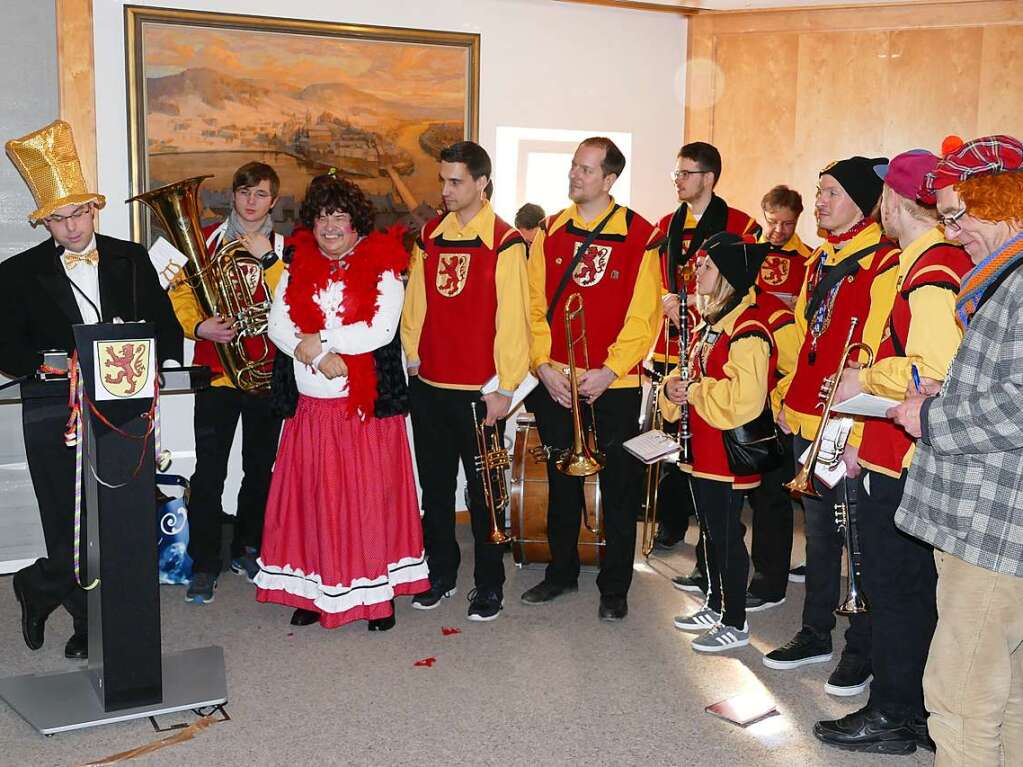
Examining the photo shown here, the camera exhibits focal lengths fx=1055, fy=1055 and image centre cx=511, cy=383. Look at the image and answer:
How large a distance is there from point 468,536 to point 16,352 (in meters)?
2.77

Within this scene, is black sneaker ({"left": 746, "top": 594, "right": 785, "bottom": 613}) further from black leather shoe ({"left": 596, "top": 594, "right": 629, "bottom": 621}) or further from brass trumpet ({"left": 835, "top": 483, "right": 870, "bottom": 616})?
brass trumpet ({"left": 835, "top": 483, "right": 870, "bottom": 616})

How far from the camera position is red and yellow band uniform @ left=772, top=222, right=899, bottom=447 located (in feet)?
11.5

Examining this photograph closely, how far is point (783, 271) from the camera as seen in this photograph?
584 cm

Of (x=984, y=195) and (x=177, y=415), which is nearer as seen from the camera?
(x=984, y=195)

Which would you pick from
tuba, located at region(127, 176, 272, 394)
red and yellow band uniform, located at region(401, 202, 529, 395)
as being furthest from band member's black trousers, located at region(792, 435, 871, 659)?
tuba, located at region(127, 176, 272, 394)

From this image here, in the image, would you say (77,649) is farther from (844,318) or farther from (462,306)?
(844,318)

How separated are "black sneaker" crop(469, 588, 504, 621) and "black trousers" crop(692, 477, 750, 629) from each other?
0.95 metres

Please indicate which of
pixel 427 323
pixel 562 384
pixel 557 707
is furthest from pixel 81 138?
pixel 557 707

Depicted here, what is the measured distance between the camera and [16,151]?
392cm

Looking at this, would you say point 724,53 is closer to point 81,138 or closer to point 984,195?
point 81,138

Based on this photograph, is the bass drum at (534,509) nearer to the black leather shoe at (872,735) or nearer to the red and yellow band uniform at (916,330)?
the black leather shoe at (872,735)

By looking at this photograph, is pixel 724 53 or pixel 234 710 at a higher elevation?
pixel 724 53

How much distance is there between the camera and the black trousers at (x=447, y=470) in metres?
4.53

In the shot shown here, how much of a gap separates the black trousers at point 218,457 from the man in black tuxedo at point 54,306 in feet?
2.73
